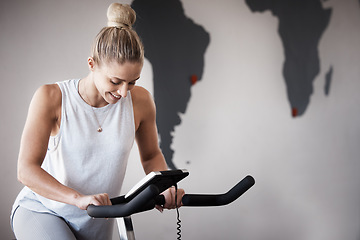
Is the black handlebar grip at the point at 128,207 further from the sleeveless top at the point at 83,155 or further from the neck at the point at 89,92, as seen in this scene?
the neck at the point at 89,92

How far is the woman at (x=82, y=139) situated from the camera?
4.60ft

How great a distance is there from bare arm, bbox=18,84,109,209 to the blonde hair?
0.22 m

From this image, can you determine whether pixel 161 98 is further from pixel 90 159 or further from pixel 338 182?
pixel 338 182

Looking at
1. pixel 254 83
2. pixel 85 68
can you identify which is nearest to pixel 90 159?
pixel 85 68

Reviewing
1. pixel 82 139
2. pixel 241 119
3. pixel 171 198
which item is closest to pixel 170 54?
pixel 241 119

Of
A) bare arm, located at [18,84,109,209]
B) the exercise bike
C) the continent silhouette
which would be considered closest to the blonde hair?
bare arm, located at [18,84,109,209]

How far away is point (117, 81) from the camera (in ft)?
4.74

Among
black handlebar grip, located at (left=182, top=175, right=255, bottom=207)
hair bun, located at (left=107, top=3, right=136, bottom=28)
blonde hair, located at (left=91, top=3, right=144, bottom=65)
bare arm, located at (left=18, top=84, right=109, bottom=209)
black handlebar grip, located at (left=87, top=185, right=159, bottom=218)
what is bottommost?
black handlebar grip, located at (left=182, top=175, right=255, bottom=207)

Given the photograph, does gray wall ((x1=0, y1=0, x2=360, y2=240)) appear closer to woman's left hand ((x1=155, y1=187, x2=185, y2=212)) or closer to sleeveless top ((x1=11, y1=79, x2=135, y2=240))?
sleeveless top ((x1=11, y1=79, x2=135, y2=240))

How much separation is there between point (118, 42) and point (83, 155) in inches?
16.9

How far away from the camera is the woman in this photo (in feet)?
4.60

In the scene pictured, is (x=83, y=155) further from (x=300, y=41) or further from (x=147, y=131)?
(x=300, y=41)

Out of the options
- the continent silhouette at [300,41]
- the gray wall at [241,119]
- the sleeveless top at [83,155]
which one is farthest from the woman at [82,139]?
the continent silhouette at [300,41]

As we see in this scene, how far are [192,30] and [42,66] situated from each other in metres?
1.10
